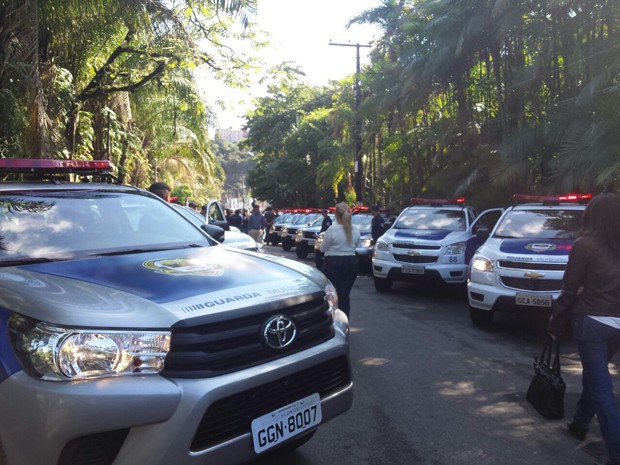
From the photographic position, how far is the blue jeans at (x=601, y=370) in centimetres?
357

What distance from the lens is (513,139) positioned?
49.2ft

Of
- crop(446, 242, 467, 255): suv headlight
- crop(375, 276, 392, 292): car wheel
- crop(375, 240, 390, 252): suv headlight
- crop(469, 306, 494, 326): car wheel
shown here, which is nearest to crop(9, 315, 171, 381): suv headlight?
crop(469, 306, 494, 326): car wheel

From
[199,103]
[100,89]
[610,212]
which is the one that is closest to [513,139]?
[199,103]

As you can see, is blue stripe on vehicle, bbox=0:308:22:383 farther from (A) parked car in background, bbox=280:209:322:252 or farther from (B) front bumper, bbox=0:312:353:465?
(A) parked car in background, bbox=280:209:322:252

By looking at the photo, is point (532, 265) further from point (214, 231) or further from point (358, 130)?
point (358, 130)

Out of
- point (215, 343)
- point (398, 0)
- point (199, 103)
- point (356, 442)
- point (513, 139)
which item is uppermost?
point (398, 0)

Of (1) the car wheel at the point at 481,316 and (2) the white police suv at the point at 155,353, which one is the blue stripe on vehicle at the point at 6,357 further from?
(1) the car wheel at the point at 481,316

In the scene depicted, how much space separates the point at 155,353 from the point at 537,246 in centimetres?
609

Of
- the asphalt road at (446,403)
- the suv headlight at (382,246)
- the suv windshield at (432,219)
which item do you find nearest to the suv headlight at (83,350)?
the asphalt road at (446,403)

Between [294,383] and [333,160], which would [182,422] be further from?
[333,160]

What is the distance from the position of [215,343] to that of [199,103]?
1317 cm

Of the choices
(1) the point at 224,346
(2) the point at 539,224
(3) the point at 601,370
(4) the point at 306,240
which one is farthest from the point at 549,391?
(4) the point at 306,240

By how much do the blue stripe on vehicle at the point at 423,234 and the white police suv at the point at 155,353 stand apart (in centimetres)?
732

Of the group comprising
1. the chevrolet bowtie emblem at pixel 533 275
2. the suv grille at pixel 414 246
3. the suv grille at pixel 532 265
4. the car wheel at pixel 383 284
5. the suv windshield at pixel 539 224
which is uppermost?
the suv windshield at pixel 539 224
